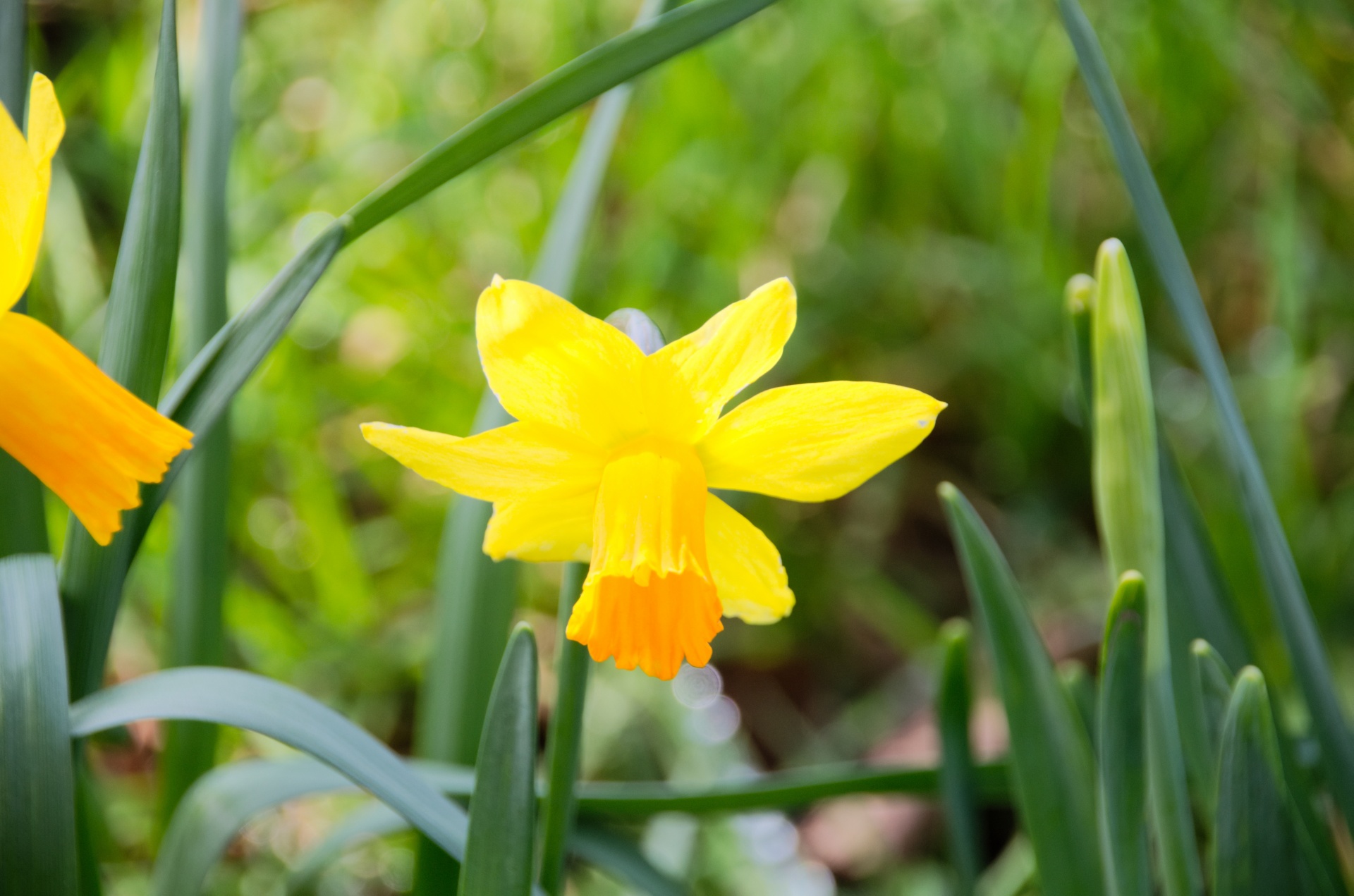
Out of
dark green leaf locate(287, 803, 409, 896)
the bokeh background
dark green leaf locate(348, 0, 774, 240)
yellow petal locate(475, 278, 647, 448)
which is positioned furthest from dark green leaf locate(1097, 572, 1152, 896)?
the bokeh background

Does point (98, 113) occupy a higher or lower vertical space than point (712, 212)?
higher

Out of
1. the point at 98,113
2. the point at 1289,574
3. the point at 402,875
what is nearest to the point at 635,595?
the point at 1289,574

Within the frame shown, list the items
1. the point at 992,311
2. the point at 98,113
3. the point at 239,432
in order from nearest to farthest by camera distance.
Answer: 1. the point at 239,432
2. the point at 992,311
3. the point at 98,113

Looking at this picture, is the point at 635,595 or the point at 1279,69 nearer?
the point at 635,595

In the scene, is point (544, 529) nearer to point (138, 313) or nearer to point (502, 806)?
point (502, 806)

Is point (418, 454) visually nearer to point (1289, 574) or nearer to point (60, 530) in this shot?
point (1289, 574)

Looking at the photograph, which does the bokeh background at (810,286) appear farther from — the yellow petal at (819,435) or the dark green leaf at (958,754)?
the yellow petal at (819,435)
